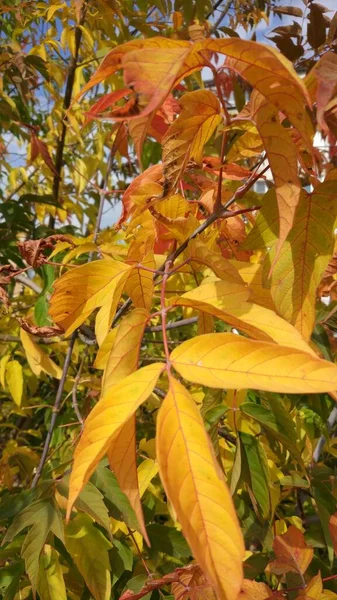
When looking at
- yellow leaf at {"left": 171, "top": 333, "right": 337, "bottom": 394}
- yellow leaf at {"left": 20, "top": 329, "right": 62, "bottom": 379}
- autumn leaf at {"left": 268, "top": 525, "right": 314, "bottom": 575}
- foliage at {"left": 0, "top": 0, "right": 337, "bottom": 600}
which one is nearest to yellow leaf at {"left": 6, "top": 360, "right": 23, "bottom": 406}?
yellow leaf at {"left": 20, "top": 329, "right": 62, "bottom": 379}

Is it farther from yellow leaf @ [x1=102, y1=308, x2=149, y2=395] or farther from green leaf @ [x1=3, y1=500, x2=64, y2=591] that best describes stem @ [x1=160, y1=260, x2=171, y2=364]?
green leaf @ [x1=3, y1=500, x2=64, y2=591]

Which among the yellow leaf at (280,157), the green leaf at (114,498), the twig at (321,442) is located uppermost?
the yellow leaf at (280,157)

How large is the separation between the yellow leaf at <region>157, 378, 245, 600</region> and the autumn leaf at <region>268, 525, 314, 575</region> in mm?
427

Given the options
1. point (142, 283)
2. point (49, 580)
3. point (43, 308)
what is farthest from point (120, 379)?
point (43, 308)

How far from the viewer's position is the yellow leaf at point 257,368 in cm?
34

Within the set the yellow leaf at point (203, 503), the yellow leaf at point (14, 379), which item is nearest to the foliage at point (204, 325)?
the yellow leaf at point (203, 503)

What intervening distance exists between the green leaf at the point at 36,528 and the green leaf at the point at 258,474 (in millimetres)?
241

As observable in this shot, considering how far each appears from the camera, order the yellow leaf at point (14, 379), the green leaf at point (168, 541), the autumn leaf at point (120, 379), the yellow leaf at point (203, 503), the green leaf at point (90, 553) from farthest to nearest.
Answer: the yellow leaf at point (14, 379) → the green leaf at point (168, 541) → the green leaf at point (90, 553) → the autumn leaf at point (120, 379) → the yellow leaf at point (203, 503)

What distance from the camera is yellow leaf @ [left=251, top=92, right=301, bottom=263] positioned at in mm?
389

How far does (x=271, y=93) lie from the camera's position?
36cm

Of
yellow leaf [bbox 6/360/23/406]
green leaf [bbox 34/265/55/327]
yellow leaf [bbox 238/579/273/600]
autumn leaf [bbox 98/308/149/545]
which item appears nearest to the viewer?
autumn leaf [bbox 98/308/149/545]

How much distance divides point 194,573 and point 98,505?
138 millimetres

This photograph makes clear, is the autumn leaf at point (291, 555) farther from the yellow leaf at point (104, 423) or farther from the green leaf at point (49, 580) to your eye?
the yellow leaf at point (104, 423)

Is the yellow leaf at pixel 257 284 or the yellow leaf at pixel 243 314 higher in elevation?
the yellow leaf at pixel 243 314
